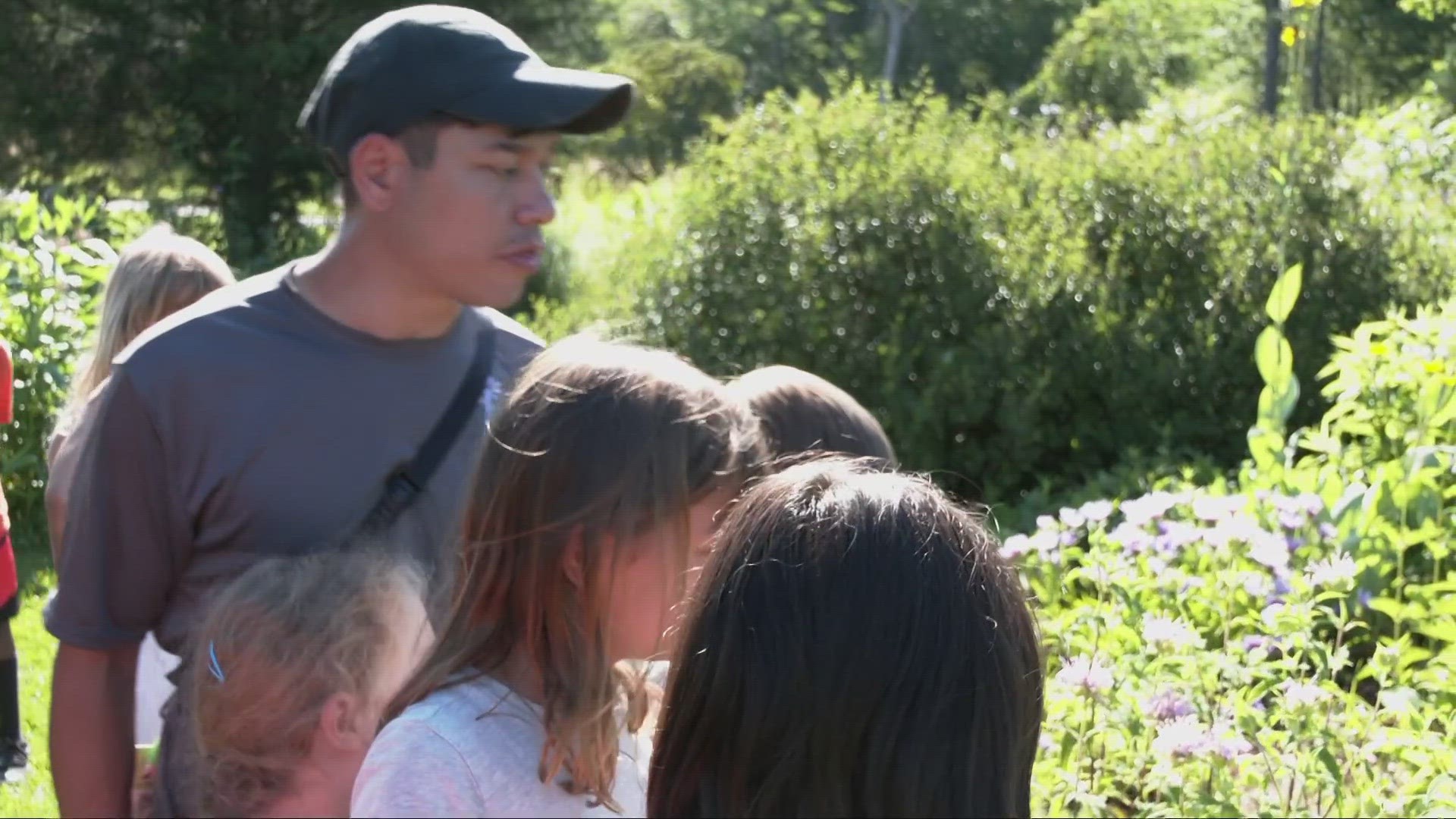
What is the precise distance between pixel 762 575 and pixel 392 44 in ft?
3.84

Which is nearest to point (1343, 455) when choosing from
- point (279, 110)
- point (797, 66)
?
point (279, 110)

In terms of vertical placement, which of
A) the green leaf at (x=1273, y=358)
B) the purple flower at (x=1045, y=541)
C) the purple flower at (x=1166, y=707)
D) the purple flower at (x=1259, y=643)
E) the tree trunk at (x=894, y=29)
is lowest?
the purple flower at (x=1166, y=707)

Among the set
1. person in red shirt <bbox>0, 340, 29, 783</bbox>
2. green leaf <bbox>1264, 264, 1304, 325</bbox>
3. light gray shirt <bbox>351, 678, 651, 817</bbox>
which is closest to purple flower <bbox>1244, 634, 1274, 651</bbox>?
green leaf <bbox>1264, 264, 1304, 325</bbox>

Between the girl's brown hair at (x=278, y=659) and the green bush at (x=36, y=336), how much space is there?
5.00m

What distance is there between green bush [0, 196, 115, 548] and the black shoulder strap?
4.95 meters

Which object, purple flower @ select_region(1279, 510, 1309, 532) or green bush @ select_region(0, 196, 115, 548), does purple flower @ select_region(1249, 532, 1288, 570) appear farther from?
green bush @ select_region(0, 196, 115, 548)

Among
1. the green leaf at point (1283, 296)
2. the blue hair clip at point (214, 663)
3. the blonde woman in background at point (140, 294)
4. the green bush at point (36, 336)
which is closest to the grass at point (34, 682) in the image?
the green bush at point (36, 336)

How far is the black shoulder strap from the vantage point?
215 centimetres

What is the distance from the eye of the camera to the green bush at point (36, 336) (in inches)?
270

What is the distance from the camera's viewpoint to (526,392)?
1.74m

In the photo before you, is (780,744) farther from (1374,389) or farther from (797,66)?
(797,66)

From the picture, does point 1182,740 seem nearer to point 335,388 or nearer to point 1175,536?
point 1175,536

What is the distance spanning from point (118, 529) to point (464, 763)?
0.72m

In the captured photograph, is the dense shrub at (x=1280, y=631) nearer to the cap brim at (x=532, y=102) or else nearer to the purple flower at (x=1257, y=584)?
the purple flower at (x=1257, y=584)
